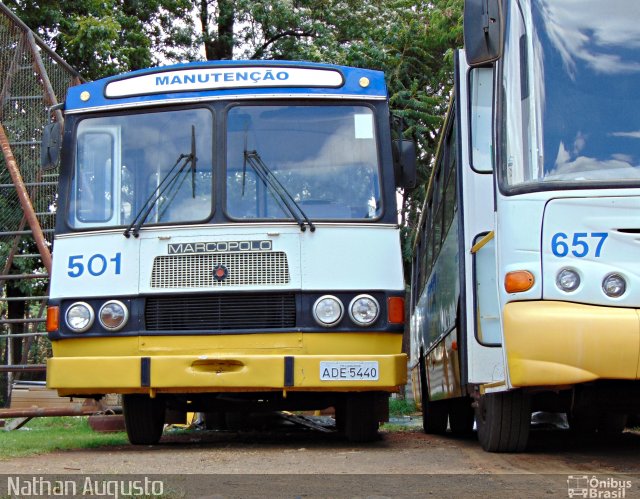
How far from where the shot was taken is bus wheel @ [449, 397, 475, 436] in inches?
492

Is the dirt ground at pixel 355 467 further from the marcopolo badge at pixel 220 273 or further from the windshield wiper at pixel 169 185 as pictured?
the windshield wiper at pixel 169 185

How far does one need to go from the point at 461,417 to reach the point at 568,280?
6380 millimetres

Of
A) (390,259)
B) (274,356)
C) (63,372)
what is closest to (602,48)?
(390,259)

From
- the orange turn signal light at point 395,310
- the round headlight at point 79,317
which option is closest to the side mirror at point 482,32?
the orange turn signal light at point 395,310

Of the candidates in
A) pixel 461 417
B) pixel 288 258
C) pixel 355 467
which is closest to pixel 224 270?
pixel 288 258

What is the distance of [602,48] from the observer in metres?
6.94

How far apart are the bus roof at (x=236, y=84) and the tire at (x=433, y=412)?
489cm

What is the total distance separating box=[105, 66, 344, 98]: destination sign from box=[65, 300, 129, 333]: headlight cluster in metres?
1.84

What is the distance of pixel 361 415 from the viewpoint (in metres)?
Result: 9.64

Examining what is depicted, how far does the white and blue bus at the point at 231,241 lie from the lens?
8805 millimetres

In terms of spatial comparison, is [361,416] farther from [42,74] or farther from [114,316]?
[42,74]

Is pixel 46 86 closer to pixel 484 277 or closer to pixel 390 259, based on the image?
pixel 390 259

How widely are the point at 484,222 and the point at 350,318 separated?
135cm

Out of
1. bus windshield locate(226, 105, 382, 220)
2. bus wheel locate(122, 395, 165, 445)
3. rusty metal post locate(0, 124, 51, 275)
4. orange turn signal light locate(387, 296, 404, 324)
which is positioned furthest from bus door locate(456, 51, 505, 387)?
rusty metal post locate(0, 124, 51, 275)
